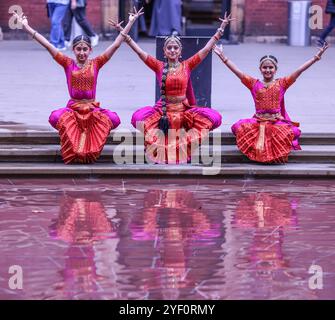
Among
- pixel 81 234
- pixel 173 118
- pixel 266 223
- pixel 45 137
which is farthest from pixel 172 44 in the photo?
pixel 81 234

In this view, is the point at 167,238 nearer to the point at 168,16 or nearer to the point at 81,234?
the point at 81,234

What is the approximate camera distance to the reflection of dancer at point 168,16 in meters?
23.8

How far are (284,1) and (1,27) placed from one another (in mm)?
6101

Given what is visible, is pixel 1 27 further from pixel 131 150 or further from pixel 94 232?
pixel 94 232

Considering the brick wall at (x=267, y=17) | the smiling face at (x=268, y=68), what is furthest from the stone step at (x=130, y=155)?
the brick wall at (x=267, y=17)

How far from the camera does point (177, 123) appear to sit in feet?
43.9

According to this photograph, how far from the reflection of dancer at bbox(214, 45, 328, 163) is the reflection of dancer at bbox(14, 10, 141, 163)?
55.0 inches

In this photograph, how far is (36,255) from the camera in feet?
31.7

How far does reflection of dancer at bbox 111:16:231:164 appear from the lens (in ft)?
43.6

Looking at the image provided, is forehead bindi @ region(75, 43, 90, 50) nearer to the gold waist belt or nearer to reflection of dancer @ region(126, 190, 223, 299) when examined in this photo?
the gold waist belt

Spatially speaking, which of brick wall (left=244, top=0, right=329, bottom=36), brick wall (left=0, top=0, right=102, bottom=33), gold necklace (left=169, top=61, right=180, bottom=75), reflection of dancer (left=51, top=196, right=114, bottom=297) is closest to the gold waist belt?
gold necklace (left=169, top=61, right=180, bottom=75)

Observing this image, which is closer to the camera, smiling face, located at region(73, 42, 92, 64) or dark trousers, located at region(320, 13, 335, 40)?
smiling face, located at region(73, 42, 92, 64)

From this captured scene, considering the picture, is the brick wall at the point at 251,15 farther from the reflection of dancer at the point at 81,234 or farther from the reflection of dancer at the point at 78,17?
the reflection of dancer at the point at 81,234
